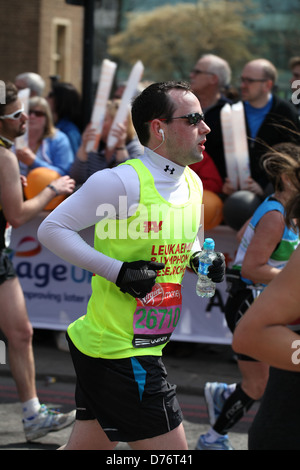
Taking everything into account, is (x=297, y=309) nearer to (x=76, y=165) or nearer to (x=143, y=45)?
(x=76, y=165)

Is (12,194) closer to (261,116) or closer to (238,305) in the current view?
(238,305)

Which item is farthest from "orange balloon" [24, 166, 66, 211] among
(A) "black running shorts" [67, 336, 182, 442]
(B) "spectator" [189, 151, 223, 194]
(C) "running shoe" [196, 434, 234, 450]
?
(A) "black running shorts" [67, 336, 182, 442]

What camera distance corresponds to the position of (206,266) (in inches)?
136

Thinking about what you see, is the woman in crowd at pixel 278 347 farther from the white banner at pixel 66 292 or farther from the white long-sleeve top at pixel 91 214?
the white banner at pixel 66 292

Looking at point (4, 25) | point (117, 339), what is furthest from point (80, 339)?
point (4, 25)

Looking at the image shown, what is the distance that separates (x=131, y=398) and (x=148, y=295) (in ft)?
1.39

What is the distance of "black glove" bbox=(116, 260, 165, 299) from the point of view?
322cm

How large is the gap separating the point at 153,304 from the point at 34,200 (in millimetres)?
1938

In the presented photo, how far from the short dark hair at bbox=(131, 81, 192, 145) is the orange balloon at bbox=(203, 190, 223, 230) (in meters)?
3.34

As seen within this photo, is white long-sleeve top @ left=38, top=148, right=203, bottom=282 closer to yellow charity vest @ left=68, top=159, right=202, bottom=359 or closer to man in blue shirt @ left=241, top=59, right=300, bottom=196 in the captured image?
yellow charity vest @ left=68, top=159, right=202, bottom=359

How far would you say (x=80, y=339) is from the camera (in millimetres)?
3480

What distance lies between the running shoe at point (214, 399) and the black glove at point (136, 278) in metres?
2.00

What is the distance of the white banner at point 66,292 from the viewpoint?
7359mm

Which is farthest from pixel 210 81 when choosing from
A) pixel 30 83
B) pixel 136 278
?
pixel 136 278
